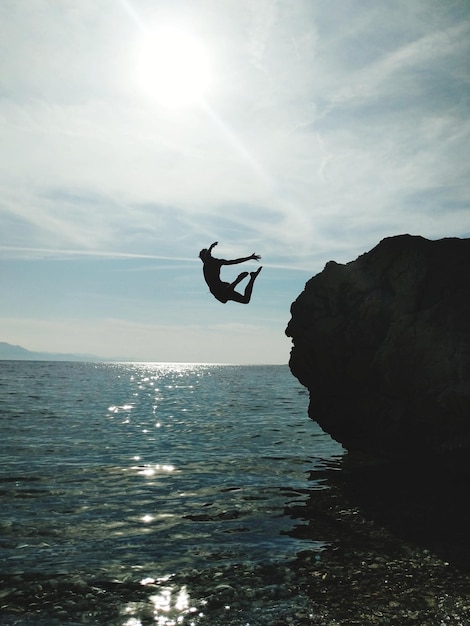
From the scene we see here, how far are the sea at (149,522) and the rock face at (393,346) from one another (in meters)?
2.55

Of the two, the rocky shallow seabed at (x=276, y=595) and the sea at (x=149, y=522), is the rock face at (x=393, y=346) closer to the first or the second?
the sea at (x=149, y=522)

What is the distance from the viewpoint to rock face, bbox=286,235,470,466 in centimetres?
1406

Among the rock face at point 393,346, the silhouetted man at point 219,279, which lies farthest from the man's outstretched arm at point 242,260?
the rock face at point 393,346

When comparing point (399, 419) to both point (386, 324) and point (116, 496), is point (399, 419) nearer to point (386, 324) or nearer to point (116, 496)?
point (386, 324)

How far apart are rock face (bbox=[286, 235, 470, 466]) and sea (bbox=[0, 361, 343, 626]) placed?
2549mm

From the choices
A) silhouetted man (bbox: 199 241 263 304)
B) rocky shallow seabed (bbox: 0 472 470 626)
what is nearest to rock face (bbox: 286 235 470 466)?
silhouetted man (bbox: 199 241 263 304)

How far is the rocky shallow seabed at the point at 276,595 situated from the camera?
22.4 ft

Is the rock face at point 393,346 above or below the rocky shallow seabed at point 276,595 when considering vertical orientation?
above

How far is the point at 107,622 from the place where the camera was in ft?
22.2

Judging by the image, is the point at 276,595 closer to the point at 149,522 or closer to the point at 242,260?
the point at 149,522

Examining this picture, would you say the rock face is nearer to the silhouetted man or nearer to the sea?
the sea

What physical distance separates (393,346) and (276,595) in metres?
9.76

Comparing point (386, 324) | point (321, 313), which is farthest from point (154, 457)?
point (386, 324)

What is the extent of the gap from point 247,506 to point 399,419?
623cm
